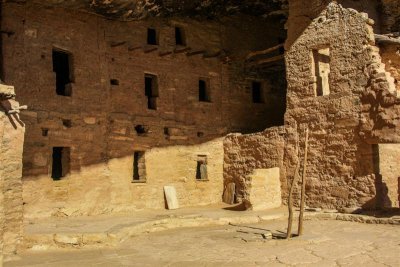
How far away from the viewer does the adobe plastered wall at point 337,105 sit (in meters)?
12.2

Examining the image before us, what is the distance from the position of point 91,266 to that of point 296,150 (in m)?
8.18

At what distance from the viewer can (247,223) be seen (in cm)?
1169

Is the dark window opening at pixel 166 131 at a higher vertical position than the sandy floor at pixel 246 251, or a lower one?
higher

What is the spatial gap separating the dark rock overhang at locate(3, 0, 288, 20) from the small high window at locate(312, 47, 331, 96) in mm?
3149

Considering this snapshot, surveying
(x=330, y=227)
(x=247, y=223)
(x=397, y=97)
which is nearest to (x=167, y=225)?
(x=247, y=223)

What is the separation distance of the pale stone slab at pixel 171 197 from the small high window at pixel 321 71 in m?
5.46

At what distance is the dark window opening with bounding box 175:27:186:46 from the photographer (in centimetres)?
1645

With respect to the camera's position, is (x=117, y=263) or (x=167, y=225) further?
(x=167, y=225)

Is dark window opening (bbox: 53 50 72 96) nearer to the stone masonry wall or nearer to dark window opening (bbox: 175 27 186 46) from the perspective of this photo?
dark window opening (bbox: 175 27 186 46)

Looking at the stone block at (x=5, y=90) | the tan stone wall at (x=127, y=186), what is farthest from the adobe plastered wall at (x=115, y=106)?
the stone block at (x=5, y=90)

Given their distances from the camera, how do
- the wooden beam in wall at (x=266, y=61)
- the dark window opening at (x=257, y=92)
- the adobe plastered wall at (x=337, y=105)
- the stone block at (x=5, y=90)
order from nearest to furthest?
the stone block at (x=5, y=90)
the adobe plastered wall at (x=337, y=105)
the wooden beam in wall at (x=266, y=61)
the dark window opening at (x=257, y=92)

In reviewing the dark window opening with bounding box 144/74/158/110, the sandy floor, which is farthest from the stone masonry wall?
the dark window opening with bounding box 144/74/158/110

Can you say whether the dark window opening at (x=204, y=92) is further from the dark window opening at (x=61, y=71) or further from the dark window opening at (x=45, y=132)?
the dark window opening at (x=45, y=132)

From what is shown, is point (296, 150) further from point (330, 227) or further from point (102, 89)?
point (102, 89)
